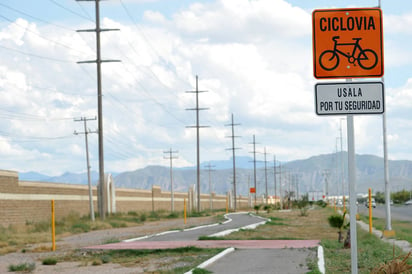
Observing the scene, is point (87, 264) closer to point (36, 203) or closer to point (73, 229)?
point (73, 229)

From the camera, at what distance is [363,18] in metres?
8.58

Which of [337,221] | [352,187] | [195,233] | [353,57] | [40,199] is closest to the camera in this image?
[352,187]

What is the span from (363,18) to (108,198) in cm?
5832

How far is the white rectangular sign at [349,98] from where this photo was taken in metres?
8.43

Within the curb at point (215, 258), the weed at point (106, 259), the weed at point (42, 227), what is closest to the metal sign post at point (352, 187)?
the curb at point (215, 258)

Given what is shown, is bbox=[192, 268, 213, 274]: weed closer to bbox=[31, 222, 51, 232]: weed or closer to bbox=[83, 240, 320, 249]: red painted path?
bbox=[83, 240, 320, 249]: red painted path

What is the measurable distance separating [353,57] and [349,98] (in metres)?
0.48

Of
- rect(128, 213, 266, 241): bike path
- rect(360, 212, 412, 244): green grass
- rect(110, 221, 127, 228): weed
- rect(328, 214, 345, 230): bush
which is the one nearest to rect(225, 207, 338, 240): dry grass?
rect(128, 213, 266, 241): bike path

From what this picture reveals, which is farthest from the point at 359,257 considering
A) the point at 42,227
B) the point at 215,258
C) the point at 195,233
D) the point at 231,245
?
the point at 42,227

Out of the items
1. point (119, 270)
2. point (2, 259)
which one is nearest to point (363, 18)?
point (119, 270)

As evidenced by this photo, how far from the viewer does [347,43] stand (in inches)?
336

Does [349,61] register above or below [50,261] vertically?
above

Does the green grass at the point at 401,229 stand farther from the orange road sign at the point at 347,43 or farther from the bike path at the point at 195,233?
the orange road sign at the point at 347,43

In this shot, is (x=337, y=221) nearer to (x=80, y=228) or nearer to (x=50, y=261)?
(x=50, y=261)
